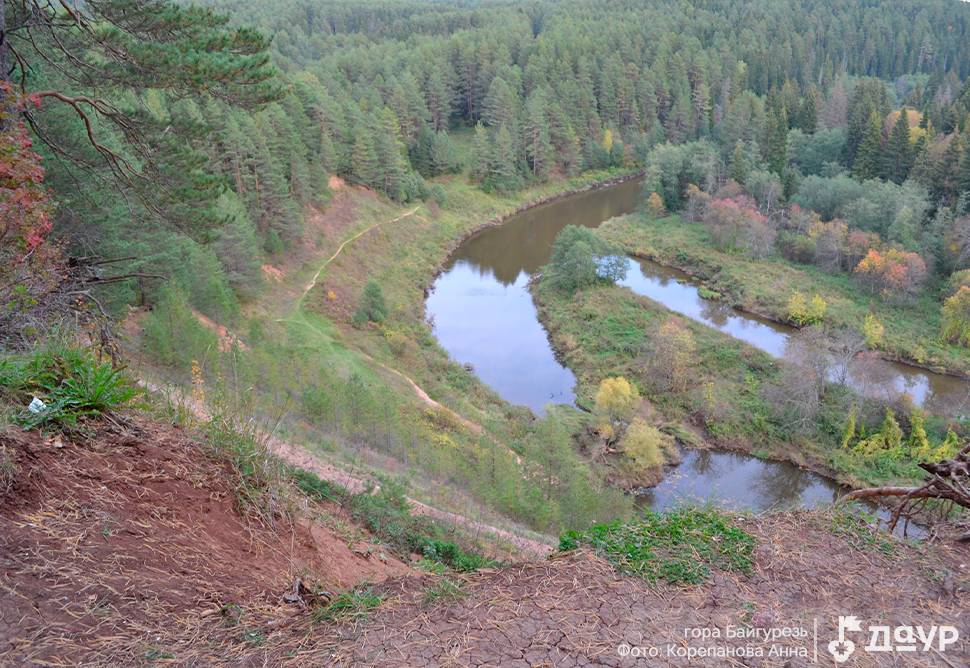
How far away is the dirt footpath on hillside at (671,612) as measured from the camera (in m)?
2.91

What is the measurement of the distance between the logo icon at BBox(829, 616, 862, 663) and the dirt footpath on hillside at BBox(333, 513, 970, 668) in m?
0.03

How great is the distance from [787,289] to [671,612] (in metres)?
32.7

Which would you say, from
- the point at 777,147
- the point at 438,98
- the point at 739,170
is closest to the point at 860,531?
the point at 739,170

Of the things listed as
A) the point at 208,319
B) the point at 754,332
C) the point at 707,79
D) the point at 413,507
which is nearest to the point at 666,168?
the point at 754,332

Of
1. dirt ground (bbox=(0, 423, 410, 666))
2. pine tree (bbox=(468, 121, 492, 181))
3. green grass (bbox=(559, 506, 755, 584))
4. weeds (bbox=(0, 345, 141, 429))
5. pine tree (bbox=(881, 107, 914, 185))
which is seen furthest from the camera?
pine tree (bbox=(468, 121, 492, 181))

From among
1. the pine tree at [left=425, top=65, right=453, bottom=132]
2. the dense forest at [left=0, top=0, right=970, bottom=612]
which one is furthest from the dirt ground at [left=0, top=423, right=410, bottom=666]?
the pine tree at [left=425, top=65, right=453, bottom=132]

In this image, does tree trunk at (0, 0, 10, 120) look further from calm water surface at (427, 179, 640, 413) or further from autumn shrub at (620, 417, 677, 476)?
calm water surface at (427, 179, 640, 413)

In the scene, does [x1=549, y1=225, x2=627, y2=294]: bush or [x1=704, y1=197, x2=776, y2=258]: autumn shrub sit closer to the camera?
[x1=549, y1=225, x2=627, y2=294]: bush

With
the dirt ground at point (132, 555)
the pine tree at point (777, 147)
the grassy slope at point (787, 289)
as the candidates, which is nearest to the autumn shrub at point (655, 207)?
the grassy slope at point (787, 289)

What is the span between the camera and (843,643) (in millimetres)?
3037

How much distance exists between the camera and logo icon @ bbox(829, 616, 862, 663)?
9.67ft

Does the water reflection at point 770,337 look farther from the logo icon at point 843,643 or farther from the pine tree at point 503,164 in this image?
the logo icon at point 843,643

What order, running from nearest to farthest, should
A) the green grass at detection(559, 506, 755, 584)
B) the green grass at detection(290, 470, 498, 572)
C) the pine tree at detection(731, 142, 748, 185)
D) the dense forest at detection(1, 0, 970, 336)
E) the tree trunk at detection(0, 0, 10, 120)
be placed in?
Answer: the green grass at detection(559, 506, 755, 584) < the green grass at detection(290, 470, 498, 572) < the tree trunk at detection(0, 0, 10, 120) < the dense forest at detection(1, 0, 970, 336) < the pine tree at detection(731, 142, 748, 185)

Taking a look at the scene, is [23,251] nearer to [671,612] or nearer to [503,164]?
[671,612]
